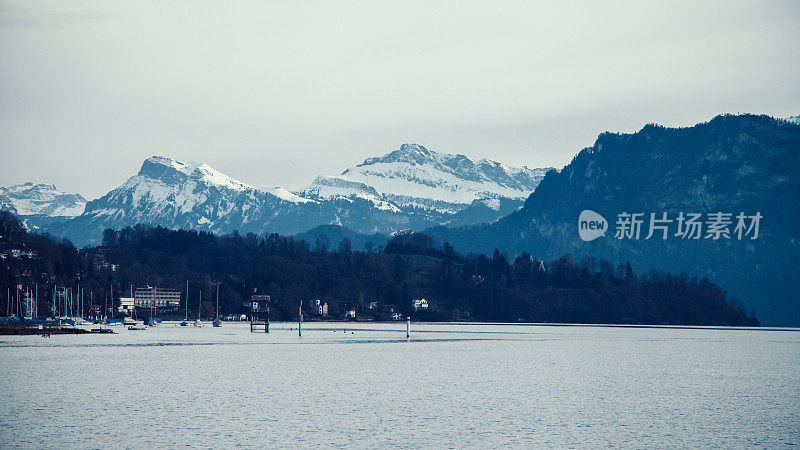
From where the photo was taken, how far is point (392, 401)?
2741 inches

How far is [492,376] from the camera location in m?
92.8

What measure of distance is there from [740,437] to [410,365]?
56.9 metres

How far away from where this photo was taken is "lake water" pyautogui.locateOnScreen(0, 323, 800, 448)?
52.6 m

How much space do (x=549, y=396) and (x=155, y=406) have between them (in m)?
31.7

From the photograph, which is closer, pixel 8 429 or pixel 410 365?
pixel 8 429

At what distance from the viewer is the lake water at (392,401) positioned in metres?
52.6

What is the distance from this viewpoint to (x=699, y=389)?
81.1 meters

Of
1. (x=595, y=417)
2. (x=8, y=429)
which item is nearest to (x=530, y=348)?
(x=595, y=417)

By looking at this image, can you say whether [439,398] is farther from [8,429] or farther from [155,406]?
[8,429]

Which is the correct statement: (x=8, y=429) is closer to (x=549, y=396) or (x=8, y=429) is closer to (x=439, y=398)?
(x=439, y=398)

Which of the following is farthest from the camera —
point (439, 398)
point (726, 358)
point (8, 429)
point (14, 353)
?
point (726, 358)

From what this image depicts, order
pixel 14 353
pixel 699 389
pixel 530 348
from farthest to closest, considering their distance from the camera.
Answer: pixel 530 348 → pixel 14 353 → pixel 699 389

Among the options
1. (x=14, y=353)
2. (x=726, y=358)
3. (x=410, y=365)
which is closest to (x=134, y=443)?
(x=410, y=365)

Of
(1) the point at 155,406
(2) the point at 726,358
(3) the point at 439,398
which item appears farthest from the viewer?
(2) the point at 726,358
